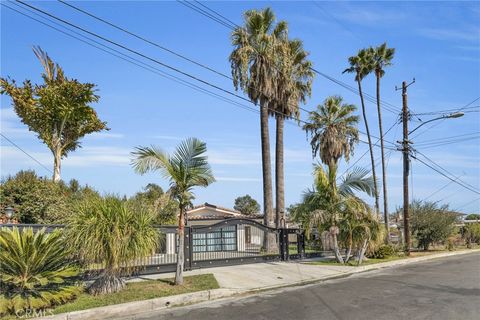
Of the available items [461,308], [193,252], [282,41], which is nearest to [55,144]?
[282,41]

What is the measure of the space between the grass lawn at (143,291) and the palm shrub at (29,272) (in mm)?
407

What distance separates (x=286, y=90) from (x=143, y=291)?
19336mm

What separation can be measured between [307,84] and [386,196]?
10163 millimetres

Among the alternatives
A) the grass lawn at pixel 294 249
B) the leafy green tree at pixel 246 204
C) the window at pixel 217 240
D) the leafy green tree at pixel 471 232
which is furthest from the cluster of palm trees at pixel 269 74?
the leafy green tree at pixel 246 204

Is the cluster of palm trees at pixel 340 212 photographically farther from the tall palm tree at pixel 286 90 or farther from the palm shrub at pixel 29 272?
the palm shrub at pixel 29 272

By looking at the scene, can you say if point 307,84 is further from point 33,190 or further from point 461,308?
point 461,308

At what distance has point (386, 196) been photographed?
108 feet

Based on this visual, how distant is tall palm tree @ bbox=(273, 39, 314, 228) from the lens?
27.3 meters

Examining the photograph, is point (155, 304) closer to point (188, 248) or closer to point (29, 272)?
point (29, 272)

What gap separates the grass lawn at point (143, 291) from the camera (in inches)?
367

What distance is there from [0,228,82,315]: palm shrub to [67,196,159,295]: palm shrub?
1.82ft

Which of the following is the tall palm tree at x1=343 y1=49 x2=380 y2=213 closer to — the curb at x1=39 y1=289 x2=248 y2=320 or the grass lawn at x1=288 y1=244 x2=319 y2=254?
the grass lawn at x1=288 y1=244 x2=319 y2=254

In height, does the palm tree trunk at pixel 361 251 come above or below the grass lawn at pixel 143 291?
above

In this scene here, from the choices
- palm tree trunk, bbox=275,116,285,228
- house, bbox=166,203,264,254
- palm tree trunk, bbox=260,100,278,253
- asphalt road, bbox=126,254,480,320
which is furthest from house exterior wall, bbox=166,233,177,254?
palm tree trunk, bbox=275,116,285,228
